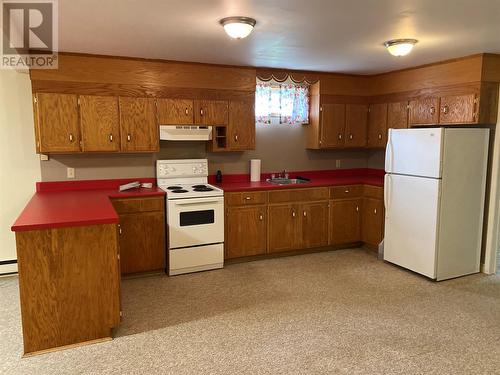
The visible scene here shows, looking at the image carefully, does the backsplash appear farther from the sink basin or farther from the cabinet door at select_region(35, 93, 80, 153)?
the cabinet door at select_region(35, 93, 80, 153)

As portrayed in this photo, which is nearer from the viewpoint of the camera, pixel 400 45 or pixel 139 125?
pixel 400 45

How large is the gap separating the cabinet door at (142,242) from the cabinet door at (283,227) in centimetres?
133

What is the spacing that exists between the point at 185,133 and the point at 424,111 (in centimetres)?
283

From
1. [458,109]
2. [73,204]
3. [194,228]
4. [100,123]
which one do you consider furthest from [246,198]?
[458,109]

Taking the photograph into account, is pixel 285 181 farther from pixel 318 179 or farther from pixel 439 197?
pixel 439 197

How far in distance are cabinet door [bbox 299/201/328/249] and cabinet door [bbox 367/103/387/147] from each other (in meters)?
1.20

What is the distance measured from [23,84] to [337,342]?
3.93 metres

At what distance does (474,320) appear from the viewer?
325cm

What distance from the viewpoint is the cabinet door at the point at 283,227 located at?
188 inches

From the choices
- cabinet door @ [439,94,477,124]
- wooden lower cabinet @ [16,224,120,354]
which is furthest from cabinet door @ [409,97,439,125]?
wooden lower cabinet @ [16,224,120,354]

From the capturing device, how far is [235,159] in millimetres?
5141

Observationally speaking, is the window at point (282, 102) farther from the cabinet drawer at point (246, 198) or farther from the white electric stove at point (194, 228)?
the white electric stove at point (194, 228)

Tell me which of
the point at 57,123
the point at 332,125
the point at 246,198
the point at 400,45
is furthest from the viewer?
the point at 332,125

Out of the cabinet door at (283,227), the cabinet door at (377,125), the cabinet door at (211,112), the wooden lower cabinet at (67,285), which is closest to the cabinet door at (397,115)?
the cabinet door at (377,125)
